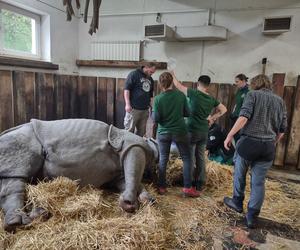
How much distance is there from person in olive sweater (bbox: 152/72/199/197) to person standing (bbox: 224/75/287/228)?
0.60 m

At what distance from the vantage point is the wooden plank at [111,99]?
16.2 feet

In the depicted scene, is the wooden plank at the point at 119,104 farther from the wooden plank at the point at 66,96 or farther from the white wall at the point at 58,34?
the white wall at the point at 58,34

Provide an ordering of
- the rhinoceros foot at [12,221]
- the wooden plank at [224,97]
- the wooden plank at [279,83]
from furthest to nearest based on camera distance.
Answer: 1. the wooden plank at [224,97]
2. the wooden plank at [279,83]
3. the rhinoceros foot at [12,221]

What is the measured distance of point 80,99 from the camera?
5188 mm

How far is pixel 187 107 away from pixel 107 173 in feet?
3.46

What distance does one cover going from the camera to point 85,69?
5805 millimetres

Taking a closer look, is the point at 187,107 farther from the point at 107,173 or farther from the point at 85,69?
the point at 85,69

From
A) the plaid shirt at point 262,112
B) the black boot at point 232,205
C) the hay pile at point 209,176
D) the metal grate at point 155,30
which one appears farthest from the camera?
the metal grate at point 155,30

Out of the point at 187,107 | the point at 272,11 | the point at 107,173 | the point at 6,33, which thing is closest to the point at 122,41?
the point at 6,33

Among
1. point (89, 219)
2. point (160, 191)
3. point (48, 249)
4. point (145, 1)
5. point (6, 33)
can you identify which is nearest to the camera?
point (48, 249)

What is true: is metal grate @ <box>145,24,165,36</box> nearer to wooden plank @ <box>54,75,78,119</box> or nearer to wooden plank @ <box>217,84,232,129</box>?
wooden plank @ <box>217,84,232,129</box>

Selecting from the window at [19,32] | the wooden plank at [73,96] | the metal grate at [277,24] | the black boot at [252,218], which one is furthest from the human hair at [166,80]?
the window at [19,32]

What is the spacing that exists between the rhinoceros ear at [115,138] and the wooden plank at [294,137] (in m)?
2.88

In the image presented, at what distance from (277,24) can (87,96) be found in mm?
3684
